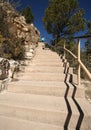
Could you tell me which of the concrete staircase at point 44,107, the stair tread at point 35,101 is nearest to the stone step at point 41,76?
the concrete staircase at point 44,107

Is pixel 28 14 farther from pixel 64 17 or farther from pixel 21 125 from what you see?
pixel 21 125

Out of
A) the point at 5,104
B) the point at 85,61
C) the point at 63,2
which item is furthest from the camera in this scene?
the point at 63,2

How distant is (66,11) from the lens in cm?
1806

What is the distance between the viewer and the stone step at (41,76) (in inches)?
218

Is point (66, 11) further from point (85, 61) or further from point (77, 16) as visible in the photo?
point (85, 61)

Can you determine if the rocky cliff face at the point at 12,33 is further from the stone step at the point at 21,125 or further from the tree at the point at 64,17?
the tree at the point at 64,17

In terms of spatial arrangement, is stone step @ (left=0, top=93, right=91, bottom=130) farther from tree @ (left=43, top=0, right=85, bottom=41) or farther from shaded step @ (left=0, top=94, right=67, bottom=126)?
tree @ (left=43, top=0, right=85, bottom=41)

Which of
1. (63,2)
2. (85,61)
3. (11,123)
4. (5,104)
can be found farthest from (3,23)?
(63,2)

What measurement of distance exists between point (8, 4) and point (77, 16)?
9.86m

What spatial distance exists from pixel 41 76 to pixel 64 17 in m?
13.6

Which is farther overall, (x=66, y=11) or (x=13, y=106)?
(x=66, y=11)

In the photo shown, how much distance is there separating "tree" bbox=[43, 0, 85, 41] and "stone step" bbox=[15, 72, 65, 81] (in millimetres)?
12719

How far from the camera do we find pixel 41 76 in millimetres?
5707

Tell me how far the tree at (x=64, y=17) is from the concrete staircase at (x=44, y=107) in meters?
13.4
